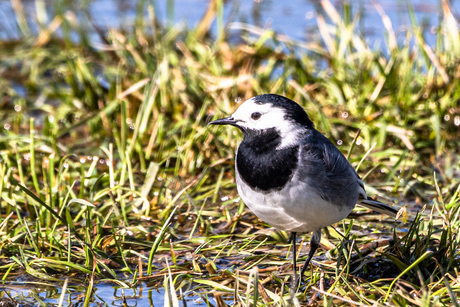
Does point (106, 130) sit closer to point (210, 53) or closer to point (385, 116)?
point (210, 53)

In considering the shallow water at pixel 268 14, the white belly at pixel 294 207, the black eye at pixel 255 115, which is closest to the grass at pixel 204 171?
the white belly at pixel 294 207

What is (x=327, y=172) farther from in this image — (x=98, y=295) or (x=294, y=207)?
(x=98, y=295)

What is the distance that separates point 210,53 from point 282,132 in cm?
340

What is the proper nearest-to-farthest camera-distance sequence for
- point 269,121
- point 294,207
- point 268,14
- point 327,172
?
point 294,207 → point 327,172 → point 269,121 → point 268,14

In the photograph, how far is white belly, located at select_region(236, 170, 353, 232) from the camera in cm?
339

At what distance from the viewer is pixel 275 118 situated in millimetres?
3627

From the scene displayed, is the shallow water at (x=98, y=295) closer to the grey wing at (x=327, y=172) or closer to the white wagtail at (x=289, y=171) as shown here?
the white wagtail at (x=289, y=171)

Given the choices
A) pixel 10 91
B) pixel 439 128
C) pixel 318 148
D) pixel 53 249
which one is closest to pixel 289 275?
pixel 318 148

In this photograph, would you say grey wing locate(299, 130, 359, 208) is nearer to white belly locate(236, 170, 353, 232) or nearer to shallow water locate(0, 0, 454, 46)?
white belly locate(236, 170, 353, 232)

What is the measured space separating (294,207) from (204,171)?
143cm

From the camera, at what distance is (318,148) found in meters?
3.57

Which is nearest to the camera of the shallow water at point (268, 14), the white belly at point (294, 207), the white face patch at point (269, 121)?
the white belly at point (294, 207)

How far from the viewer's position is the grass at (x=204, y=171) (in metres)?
3.62

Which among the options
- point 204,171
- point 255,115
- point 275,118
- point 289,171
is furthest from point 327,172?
point 204,171
